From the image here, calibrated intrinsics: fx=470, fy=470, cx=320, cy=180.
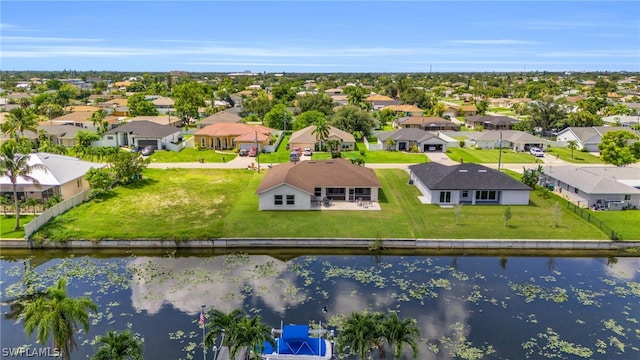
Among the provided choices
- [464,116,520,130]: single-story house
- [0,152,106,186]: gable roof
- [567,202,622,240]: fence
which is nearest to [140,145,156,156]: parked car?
[0,152,106,186]: gable roof

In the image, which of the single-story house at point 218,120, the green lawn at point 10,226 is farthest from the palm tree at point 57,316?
the single-story house at point 218,120

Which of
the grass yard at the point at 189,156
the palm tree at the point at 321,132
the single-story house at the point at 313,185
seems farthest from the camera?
the palm tree at the point at 321,132

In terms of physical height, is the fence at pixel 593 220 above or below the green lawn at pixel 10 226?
above

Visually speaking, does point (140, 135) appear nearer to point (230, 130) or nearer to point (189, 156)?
point (189, 156)

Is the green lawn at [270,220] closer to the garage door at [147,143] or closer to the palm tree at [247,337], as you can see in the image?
the palm tree at [247,337]

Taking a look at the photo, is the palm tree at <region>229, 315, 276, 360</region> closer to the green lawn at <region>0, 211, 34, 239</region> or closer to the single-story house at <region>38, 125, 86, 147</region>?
the green lawn at <region>0, 211, 34, 239</region>

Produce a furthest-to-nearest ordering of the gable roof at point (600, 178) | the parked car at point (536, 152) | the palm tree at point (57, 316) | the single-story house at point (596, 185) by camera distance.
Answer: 1. the parked car at point (536, 152)
2. the gable roof at point (600, 178)
3. the single-story house at point (596, 185)
4. the palm tree at point (57, 316)

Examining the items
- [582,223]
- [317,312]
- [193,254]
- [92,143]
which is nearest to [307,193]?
[193,254]
